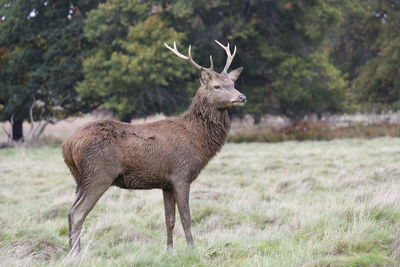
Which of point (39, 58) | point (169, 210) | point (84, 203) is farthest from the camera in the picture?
point (39, 58)

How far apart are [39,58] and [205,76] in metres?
20.8

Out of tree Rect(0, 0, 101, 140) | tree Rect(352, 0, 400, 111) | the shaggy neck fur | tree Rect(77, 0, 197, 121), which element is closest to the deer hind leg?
the shaggy neck fur

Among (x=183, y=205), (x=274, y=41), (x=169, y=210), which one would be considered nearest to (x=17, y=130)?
(x=274, y=41)

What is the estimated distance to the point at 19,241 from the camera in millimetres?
6086

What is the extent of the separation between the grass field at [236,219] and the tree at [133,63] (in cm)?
965

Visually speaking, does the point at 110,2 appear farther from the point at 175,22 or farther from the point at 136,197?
the point at 136,197

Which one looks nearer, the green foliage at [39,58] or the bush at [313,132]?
the bush at [313,132]

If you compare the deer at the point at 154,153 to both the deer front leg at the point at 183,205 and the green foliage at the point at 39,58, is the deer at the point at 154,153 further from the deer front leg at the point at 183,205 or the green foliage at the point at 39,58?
the green foliage at the point at 39,58

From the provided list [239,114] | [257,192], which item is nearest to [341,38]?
[239,114]

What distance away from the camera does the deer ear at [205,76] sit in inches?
272

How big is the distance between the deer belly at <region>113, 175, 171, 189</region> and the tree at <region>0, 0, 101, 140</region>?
1896 centimetres

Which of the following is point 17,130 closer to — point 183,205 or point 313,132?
point 313,132

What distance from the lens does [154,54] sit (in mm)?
22797

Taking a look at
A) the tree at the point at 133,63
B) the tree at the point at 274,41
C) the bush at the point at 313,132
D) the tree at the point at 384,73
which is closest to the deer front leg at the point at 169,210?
the tree at the point at 133,63
